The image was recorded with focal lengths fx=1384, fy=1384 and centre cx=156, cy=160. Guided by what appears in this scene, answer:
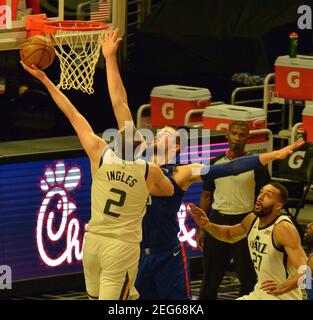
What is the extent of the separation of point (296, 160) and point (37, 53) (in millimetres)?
4936

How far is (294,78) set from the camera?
18031 mm

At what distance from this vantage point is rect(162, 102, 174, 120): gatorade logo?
18297 millimetres

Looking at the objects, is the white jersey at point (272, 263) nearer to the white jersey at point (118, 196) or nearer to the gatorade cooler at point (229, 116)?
the white jersey at point (118, 196)

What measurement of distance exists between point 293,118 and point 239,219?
644 cm

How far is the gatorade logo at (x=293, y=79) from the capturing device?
59.1ft

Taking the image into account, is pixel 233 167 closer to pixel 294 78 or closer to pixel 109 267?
pixel 109 267

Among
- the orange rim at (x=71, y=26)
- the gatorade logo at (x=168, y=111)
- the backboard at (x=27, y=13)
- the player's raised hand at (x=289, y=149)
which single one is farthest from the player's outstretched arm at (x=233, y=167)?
the gatorade logo at (x=168, y=111)

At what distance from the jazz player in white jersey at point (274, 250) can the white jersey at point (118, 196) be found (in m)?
0.58

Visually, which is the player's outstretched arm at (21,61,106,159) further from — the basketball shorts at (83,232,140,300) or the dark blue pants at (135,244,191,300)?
the dark blue pants at (135,244,191,300)

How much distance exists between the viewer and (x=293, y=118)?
19359 mm

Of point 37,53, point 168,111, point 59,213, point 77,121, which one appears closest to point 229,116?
point 168,111

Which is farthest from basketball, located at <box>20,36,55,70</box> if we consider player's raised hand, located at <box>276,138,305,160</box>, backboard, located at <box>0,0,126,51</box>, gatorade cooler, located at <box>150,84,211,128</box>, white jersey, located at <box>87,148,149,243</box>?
gatorade cooler, located at <box>150,84,211,128</box>

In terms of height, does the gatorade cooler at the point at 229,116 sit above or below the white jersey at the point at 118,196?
below

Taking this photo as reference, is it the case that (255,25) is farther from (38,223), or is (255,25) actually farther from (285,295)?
(285,295)
